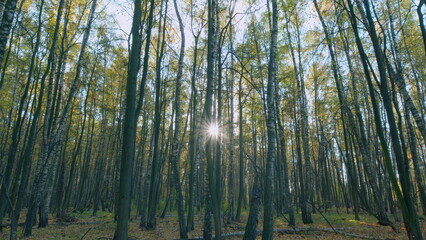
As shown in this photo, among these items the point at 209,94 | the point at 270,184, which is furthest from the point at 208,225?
the point at 209,94

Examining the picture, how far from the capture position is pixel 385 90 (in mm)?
4539

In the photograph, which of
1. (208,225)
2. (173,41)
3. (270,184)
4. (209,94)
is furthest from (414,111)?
(173,41)

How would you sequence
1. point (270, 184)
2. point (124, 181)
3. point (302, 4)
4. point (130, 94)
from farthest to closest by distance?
point (302, 4) → point (270, 184) → point (130, 94) → point (124, 181)

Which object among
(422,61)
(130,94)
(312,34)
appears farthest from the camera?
(422,61)

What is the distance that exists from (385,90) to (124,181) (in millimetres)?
5035

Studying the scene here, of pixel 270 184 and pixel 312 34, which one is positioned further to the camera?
pixel 312 34

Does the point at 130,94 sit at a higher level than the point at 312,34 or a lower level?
lower

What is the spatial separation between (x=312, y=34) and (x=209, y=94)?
10.4 meters

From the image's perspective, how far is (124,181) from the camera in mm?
4355

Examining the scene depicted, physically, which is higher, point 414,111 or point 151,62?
point 151,62

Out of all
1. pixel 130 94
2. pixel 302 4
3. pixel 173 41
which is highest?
pixel 173 41

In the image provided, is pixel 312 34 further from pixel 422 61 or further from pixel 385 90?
pixel 385 90

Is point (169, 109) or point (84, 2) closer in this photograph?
point (84, 2)

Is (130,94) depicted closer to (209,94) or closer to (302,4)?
(209,94)
